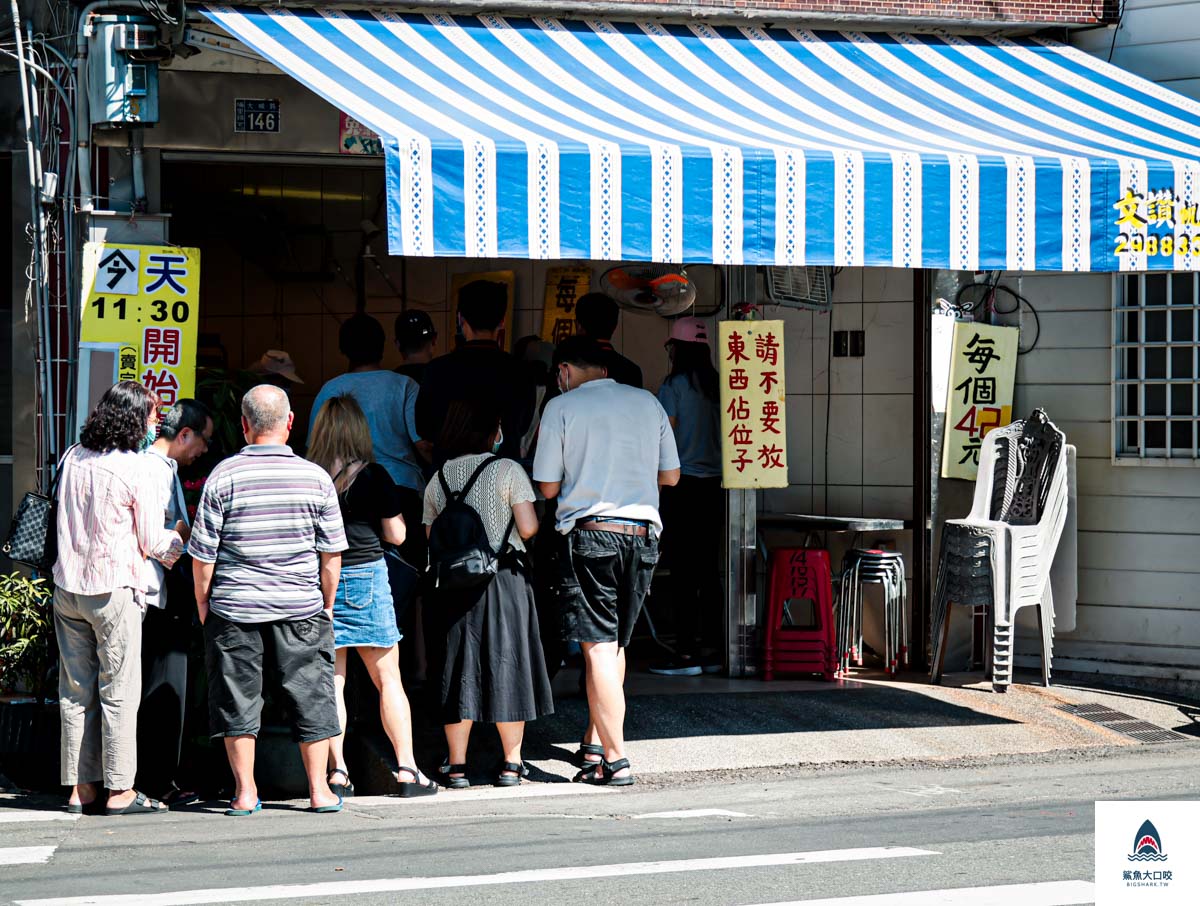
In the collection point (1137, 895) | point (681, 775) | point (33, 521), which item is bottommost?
point (681, 775)

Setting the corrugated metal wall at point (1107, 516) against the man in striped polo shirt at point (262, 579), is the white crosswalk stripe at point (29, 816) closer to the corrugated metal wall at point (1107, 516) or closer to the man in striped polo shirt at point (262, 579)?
the man in striped polo shirt at point (262, 579)

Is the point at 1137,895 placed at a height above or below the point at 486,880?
above

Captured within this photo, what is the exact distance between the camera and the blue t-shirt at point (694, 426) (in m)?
9.51

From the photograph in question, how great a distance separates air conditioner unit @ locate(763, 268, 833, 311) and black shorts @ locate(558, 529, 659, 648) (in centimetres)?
306

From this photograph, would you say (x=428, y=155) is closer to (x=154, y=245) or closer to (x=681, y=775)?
(x=154, y=245)

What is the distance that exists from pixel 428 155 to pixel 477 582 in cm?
189

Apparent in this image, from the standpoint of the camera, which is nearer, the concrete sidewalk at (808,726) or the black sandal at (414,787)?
the black sandal at (414,787)

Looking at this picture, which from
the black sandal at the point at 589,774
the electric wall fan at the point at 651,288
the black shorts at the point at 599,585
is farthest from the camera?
the electric wall fan at the point at 651,288

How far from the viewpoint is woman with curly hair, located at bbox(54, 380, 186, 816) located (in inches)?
259

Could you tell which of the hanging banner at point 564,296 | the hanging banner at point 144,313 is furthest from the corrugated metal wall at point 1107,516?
the hanging banner at point 144,313

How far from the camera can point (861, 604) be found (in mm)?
→ 9953

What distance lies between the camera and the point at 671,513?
960cm

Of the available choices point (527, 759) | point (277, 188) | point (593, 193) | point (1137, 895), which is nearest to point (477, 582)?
point (527, 759)

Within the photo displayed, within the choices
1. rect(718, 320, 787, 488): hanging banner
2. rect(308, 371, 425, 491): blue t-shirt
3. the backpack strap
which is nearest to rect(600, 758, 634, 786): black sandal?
the backpack strap
